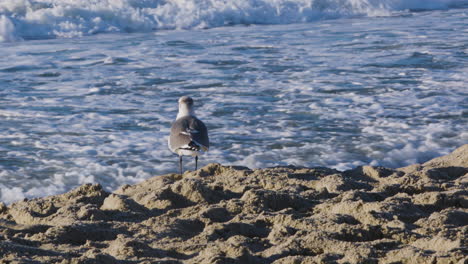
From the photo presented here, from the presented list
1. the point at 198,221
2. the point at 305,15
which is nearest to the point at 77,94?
the point at 198,221

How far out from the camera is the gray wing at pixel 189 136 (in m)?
6.49

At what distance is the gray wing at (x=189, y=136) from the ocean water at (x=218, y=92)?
58 cm

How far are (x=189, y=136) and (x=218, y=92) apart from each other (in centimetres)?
428

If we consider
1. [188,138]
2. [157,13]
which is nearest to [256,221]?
[188,138]

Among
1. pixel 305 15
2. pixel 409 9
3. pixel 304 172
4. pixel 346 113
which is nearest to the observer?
pixel 304 172

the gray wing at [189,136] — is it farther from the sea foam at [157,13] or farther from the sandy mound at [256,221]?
the sea foam at [157,13]

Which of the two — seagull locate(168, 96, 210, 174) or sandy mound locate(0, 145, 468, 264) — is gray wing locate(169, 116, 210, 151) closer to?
seagull locate(168, 96, 210, 174)

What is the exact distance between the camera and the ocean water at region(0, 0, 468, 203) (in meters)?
7.45

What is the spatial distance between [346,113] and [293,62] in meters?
4.20

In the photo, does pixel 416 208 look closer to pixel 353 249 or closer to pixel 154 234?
pixel 353 249

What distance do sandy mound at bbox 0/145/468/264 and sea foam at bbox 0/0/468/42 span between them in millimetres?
14003

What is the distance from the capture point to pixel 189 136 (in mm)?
6516

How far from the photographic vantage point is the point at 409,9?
2483 cm

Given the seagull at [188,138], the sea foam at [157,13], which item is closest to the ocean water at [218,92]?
the sea foam at [157,13]
